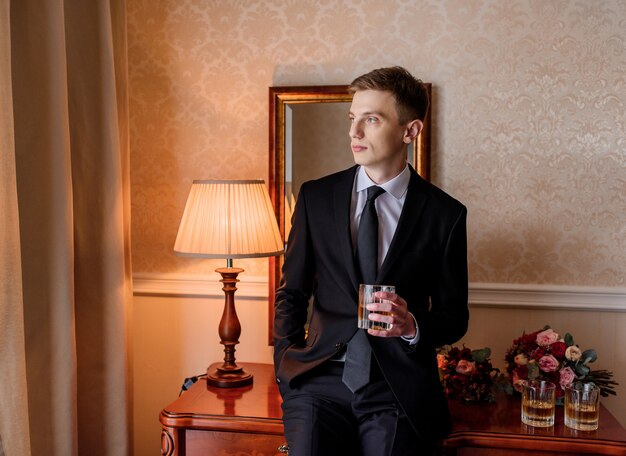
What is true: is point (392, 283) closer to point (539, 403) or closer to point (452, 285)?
point (452, 285)

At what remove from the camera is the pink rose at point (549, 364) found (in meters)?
2.38

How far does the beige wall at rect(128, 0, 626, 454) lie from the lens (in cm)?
269

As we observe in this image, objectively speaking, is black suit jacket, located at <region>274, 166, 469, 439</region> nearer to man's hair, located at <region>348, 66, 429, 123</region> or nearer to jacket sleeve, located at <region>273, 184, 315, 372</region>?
jacket sleeve, located at <region>273, 184, 315, 372</region>

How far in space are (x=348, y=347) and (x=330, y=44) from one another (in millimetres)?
1301

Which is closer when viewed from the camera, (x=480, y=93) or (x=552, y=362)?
(x=552, y=362)

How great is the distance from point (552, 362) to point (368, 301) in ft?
2.84

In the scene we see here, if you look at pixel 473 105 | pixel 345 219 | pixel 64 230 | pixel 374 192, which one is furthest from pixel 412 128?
pixel 64 230

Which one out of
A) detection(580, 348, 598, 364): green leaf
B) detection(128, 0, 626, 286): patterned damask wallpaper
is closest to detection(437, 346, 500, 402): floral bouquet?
detection(580, 348, 598, 364): green leaf

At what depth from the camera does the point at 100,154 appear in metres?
2.65

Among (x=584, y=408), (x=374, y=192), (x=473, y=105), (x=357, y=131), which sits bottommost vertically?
(x=584, y=408)

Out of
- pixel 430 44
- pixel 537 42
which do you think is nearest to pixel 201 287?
pixel 430 44

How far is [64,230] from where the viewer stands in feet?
7.86

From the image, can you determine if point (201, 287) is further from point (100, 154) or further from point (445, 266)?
point (445, 266)

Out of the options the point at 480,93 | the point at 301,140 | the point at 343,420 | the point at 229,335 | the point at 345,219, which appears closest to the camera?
the point at 343,420
